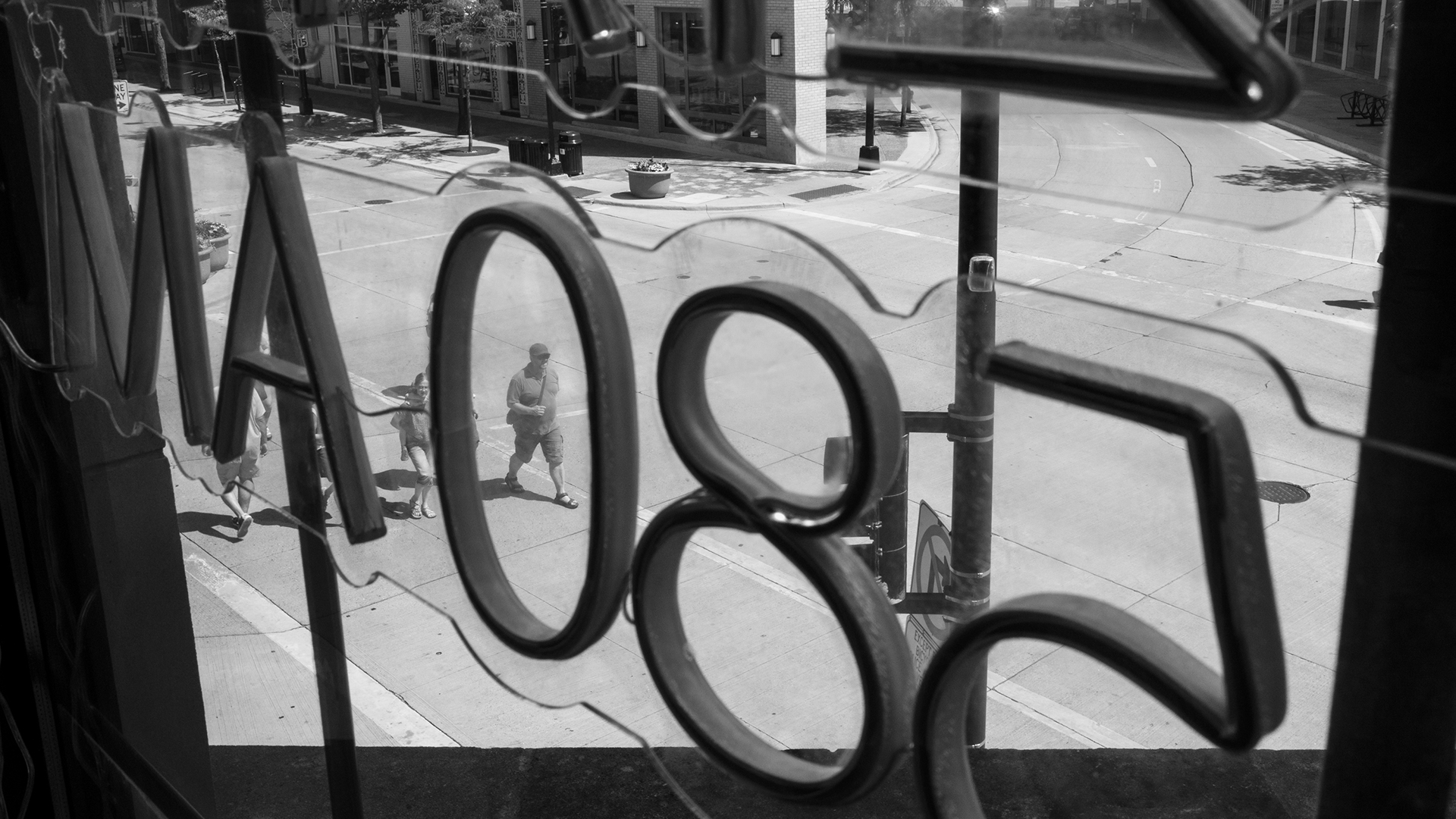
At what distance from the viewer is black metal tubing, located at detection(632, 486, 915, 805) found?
5.60ft

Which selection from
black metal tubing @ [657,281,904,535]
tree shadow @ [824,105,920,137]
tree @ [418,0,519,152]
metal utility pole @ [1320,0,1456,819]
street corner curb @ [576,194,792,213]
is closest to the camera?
metal utility pole @ [1320,0,1456,819]

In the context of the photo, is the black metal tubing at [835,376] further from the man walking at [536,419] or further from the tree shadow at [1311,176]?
the tree shadow at [1311,176]

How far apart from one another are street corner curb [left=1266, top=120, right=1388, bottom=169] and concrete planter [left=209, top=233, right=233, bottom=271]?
2.33 m

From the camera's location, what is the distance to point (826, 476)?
1.76m

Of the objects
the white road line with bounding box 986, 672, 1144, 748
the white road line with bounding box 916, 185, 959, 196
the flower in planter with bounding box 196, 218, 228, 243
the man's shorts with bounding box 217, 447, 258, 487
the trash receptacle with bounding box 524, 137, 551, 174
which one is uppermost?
the trash receptacle with bounding box 524, 137, 551, 174

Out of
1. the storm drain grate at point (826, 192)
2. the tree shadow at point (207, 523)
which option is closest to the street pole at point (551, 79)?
the storm drain grate at point (826, 192)

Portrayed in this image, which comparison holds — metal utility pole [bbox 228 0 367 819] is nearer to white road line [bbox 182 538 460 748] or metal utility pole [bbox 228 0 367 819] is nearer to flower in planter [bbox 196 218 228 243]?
flower in planter [bbox 196 218 228 243]

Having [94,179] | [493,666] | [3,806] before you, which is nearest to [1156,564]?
[493,666]

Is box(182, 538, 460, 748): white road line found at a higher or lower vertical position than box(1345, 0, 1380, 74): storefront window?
lower

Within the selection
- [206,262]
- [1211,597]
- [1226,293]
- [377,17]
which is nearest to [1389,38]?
[1211,597]

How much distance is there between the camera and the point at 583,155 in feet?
9.46

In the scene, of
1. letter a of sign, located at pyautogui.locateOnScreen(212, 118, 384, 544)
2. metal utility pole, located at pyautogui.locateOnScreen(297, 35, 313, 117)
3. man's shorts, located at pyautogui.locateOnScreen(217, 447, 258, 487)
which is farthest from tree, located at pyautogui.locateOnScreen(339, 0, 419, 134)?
man's shorts, located at pyautogui.locateOnScreen(217, 447, 258, 487)

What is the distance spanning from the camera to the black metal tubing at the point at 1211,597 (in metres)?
1.34

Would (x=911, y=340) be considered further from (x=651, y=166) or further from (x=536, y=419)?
(x=651, y=166)
